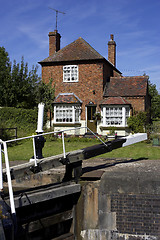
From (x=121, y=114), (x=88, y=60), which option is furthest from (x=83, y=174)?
(x=88, y=60)

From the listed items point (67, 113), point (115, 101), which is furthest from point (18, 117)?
point (115, 101)

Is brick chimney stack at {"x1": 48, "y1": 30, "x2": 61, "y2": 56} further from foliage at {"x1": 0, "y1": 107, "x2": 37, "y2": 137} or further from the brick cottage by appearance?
foliage at {"x1": 0, "y1": 107, "x2": 37, "y2": 137}

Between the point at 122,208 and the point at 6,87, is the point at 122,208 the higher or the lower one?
the lower one

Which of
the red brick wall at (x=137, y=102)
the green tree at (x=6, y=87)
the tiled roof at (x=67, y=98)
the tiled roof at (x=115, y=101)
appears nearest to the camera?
the tiled roof at (x=115, y=101)

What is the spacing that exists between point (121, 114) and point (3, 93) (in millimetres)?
12823

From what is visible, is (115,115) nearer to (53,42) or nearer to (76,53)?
(76,53)

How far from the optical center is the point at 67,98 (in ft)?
75.0

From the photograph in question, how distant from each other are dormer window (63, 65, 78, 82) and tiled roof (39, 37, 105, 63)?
676 millimetres

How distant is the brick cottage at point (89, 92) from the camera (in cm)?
2198

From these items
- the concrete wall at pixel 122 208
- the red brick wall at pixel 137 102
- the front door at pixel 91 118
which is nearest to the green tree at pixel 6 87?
the front door at pixel 91 118

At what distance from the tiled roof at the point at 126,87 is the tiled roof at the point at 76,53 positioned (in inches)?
111

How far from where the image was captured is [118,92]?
22.8 metres

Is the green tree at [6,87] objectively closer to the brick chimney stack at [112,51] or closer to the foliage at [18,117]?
the foliage at [18,117]

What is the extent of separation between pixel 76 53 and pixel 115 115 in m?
6.55
